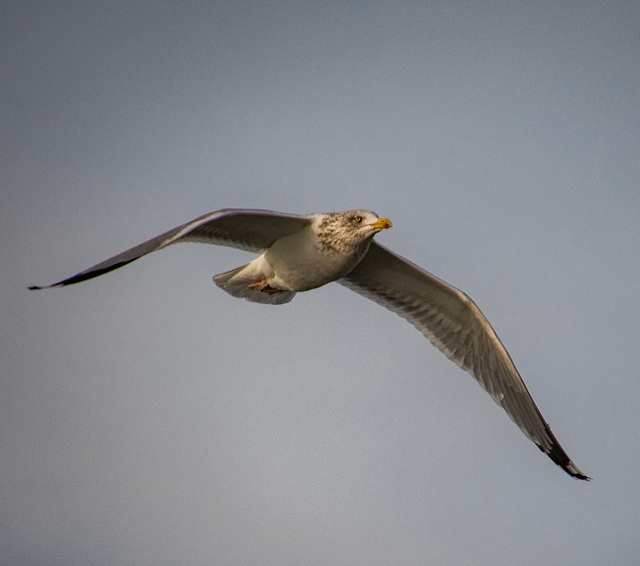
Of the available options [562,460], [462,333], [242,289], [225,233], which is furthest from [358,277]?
[562,460]

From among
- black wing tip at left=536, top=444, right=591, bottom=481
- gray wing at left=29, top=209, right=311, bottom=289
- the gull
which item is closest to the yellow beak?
the gull

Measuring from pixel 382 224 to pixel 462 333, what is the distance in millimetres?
3050

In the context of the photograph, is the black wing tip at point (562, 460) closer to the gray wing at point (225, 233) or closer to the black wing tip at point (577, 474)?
the black wing tip at point (577, 474)

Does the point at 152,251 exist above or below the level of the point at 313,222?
below

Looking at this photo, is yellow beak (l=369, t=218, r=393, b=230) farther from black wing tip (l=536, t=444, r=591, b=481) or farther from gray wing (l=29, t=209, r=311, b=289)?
black wing tip (l=536, t=444, r=591, b=481)

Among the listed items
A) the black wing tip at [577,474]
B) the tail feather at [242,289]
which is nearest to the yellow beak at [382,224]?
the tail feather at [242,289]

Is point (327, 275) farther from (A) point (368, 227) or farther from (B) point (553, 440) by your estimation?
(B) point (553, 440)

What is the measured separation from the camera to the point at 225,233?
9594 millimetres

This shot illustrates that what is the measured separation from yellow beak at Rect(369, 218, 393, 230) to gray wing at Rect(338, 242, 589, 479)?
215 centimetres

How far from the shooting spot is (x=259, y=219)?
361 inches

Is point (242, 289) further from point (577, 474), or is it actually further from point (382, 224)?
point (577, 474)

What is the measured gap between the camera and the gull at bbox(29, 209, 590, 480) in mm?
8844

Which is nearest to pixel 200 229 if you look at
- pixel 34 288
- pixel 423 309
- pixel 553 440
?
pixel 34 288

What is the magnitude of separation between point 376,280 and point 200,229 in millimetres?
2613
